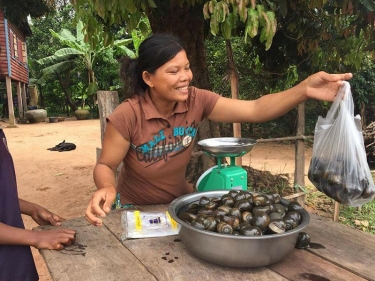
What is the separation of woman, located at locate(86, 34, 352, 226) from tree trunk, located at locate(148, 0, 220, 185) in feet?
6.21

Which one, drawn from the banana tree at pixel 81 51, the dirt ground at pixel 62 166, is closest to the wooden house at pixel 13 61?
the banana tree at pixel 81 51

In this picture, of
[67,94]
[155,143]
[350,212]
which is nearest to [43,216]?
[155,143]

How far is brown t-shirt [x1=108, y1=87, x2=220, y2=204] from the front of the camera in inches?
71.0

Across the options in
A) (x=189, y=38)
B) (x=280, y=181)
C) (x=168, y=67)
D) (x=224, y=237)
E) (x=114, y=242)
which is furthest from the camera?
(x=280, y=181)

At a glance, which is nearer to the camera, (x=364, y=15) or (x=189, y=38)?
(x=364, y=15)

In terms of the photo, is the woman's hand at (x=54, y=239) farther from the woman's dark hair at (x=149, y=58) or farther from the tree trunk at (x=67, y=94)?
the tree trunk at (x=67, y=94)

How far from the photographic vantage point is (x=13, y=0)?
441 cm

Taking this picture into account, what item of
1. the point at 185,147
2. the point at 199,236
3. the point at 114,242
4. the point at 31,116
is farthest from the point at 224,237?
the point at 31,116

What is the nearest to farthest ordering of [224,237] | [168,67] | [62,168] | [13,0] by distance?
[224,237] < [168,67] < [13,0] < [62,168]

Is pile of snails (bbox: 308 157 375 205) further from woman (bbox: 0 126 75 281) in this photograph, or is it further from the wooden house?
the wooden house

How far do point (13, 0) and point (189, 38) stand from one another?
2.19 metres

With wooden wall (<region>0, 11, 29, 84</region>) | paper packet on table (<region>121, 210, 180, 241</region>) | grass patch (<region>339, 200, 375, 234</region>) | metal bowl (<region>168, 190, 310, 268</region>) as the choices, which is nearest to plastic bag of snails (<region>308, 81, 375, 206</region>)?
metal bowl (<region>168, 190, 310, 268</region>)

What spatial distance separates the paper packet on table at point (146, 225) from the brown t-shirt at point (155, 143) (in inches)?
8.8

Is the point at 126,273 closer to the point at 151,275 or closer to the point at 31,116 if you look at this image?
the point at 151,275
